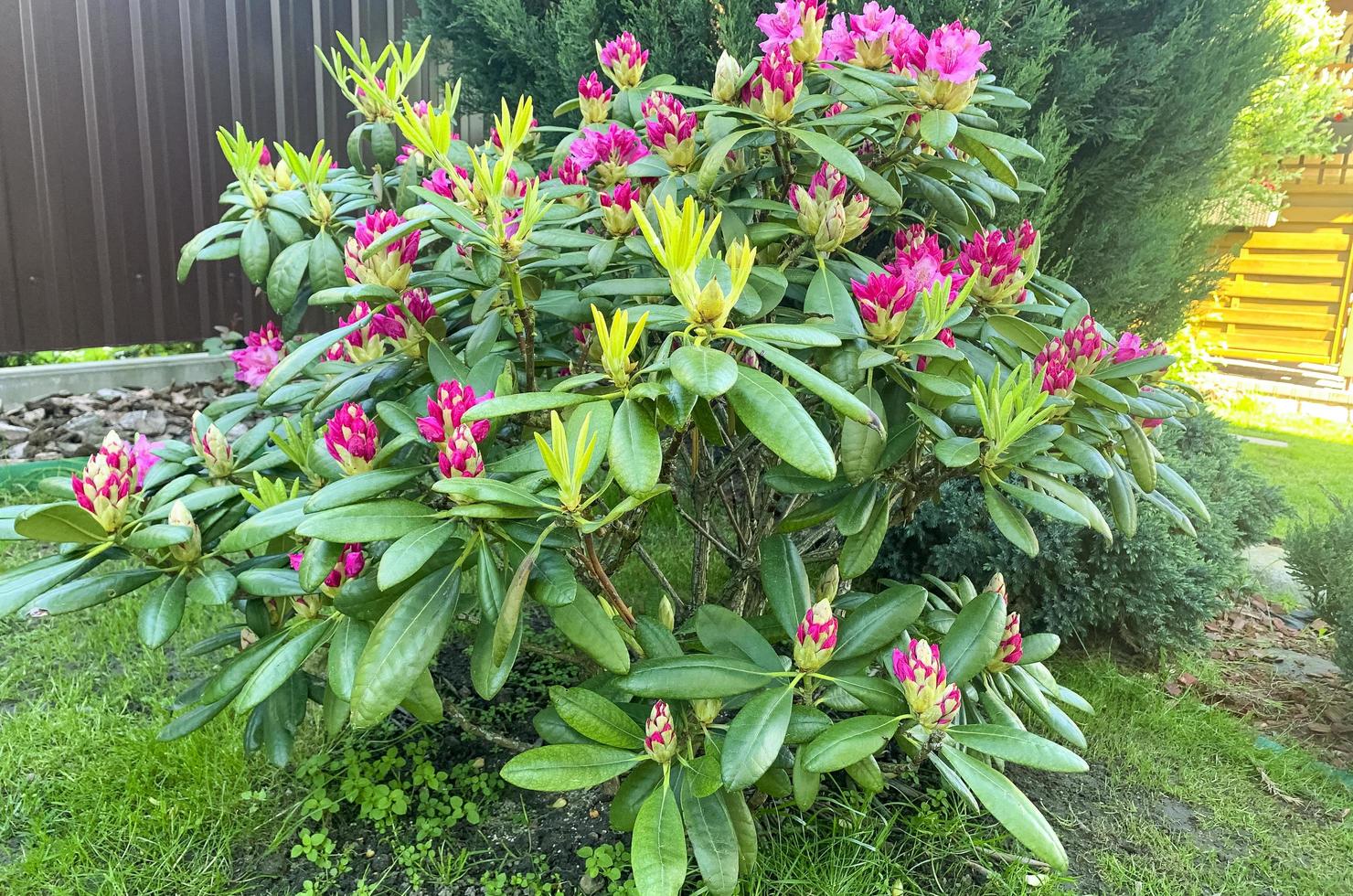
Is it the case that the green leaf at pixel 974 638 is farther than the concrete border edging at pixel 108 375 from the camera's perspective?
No

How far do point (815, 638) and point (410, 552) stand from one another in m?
0.59

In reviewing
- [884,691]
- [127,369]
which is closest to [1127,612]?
[884,691]

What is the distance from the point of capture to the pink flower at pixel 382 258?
52.1 inches

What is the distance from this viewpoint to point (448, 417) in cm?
108

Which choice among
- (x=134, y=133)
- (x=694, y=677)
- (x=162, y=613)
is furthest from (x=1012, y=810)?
(x=134, y=133)

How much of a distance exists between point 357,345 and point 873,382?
85 cm

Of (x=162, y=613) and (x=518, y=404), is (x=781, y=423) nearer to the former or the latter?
(x=518, y=404)

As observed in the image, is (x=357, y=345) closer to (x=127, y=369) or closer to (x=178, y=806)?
(x=178, y=806)

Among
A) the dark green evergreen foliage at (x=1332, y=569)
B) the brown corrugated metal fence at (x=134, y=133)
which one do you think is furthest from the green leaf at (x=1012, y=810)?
the brown corrugated metal fence at (x=134, y=133)

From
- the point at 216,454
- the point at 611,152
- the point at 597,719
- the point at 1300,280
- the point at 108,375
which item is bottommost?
the point at 108,375

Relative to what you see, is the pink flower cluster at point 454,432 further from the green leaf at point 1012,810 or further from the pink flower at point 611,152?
the green leaf at point 1012,810

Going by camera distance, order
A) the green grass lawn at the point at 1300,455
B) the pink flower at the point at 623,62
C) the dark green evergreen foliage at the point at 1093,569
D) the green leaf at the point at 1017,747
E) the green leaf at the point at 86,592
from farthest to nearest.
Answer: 1. the green grass lawn at the point at 1300,455
2. the dark green evergreen foliage at the point at 1093,569
3. the pink flower at the point at 623,62
4. the green leaf at the point at 86,592
5. the green leaf at the point at 1017,747

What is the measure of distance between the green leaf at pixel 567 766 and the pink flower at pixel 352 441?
0.47 meters

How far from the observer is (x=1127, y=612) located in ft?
8.30
